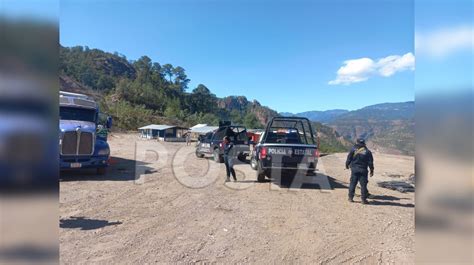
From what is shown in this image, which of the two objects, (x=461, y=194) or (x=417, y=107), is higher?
(x=417, y=107)

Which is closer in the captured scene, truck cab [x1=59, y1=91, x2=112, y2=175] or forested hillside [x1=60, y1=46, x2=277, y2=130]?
truck cab [x1=59, y1=91, x2=112, y2=175]

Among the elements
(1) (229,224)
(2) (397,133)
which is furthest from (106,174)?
(2) (397,133)

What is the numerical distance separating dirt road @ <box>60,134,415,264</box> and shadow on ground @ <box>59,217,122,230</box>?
0.05ft

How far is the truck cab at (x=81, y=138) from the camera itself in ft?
34.8

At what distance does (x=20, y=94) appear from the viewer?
4.55ft

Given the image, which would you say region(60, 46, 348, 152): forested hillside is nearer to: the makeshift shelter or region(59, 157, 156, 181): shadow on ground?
the makeshift shelter

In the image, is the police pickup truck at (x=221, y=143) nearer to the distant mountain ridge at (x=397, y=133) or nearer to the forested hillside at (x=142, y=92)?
the distant mountain ridge at (x=397, y=133)

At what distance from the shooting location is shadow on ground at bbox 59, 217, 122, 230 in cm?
588

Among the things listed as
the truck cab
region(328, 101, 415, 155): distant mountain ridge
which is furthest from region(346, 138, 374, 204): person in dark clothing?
the truck cab

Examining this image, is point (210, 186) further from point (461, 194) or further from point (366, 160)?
point (461, 194)

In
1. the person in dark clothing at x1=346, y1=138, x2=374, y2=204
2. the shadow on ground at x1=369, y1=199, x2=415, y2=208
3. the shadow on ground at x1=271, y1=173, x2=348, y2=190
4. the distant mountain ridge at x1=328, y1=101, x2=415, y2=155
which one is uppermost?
the distant mountain ridge at x1=328, y1=101, x2=415, y2=155

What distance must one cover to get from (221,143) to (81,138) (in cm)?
690

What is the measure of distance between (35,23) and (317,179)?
1150 centimetres

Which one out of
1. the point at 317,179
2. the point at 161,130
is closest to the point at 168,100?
the point at 161,130
